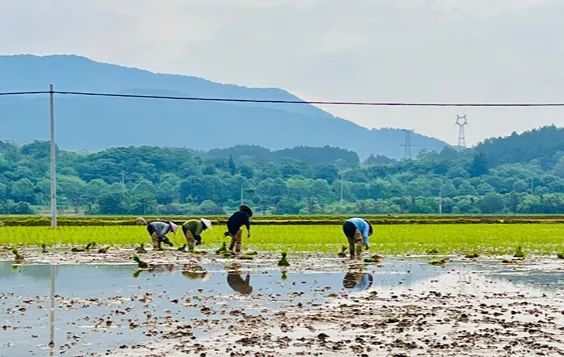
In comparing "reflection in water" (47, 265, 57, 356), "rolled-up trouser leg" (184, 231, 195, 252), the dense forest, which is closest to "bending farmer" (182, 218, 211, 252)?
"rolled-up trouser leg" (184, 231, 195, 252)

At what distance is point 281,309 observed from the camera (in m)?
15.6

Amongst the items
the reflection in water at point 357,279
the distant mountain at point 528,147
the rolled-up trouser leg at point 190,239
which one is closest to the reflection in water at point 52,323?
the reflection in water at point 357,279

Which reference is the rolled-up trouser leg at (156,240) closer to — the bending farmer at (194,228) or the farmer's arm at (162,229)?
the farmer's arm at (162,229)

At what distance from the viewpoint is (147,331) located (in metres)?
13.1

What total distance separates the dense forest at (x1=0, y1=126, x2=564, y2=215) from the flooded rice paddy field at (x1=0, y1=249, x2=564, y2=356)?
2997 inches

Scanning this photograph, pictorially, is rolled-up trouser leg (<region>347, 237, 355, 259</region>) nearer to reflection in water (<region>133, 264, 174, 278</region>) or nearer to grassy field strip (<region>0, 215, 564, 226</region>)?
reflection in water (<region>133, 264, 174, 278</region>)

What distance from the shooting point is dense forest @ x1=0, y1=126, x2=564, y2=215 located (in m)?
104

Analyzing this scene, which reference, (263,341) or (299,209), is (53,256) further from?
(299,209)

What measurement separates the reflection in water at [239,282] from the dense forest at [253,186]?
75.9m

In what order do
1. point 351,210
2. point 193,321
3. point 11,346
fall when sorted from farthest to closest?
point 351,210
point 193,321
point 11,346

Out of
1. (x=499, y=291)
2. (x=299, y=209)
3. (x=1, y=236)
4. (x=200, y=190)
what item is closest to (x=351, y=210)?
(x=299, y=209)

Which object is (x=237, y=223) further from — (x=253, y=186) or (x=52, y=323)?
(x=253, y=186)

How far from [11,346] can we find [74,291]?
20.6 feet

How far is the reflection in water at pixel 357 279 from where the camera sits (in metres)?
19.2
